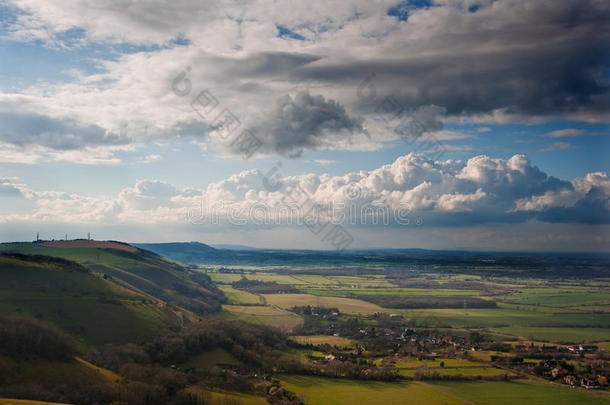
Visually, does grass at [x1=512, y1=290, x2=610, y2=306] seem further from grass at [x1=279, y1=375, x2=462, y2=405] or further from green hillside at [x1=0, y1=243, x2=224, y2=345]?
green hillside at [x1=0, y1=243, x2=224, y2=345]

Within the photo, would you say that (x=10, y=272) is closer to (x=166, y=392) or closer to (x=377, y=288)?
(x=166, y=392)

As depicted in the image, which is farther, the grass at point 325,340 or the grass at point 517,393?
the grass at point 325,340

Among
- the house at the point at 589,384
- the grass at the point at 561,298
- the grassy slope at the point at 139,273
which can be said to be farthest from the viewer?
the grass at the point at 561,298

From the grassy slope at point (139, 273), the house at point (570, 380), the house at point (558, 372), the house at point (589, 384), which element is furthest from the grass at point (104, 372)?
the house at point (589, 384)

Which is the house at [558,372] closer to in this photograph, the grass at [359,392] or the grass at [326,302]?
the grass at [359,392]

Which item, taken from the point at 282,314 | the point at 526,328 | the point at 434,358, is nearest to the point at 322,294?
the point at 282,314

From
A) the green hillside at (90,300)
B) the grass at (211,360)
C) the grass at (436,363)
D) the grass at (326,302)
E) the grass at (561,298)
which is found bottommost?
the grass at (326,302)
